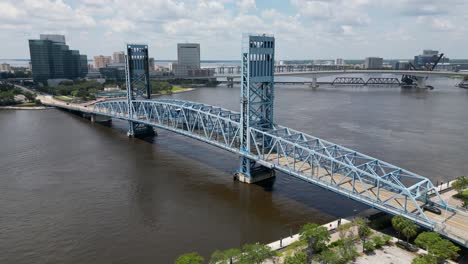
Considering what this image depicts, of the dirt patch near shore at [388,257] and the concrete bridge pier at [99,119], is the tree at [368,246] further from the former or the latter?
the concrete bridge pier at [99,119]

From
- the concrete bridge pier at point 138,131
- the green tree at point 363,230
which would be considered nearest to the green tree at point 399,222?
the green tree at point 363,230

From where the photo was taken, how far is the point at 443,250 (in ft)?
89.4

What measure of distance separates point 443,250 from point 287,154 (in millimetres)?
22643

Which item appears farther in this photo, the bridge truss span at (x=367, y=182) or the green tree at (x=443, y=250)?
the bridge truss span at (x=367, y=182)

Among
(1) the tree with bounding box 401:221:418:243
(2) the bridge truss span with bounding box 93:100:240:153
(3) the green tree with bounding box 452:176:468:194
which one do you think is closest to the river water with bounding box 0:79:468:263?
(2) the bridge truss span with bounding box 93:100:240:153

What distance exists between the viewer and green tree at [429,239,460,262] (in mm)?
27125

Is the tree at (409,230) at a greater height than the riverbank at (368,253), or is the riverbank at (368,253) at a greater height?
the tree at (409,230)

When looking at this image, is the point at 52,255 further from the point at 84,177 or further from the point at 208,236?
the point at 84,177

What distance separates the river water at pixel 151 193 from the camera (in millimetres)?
34656

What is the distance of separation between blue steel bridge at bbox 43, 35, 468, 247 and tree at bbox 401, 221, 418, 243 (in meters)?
0.99

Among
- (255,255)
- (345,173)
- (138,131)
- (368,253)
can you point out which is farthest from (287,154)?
(138,131)

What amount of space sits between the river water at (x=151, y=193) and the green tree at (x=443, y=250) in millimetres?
12067

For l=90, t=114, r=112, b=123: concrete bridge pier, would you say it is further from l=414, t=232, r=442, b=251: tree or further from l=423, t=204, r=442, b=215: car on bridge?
l=414, t=232, r=442, b=251: tree

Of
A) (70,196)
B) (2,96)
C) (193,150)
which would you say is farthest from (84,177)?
(2,96)
